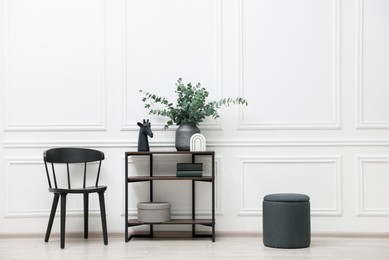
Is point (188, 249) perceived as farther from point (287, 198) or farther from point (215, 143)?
point (215, 143)

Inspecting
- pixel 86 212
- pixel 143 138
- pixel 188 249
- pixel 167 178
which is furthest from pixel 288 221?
pixel 86 212


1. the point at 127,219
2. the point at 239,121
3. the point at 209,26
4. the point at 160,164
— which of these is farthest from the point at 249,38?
the point at 127,219

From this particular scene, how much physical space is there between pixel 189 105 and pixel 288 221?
4.17 ft

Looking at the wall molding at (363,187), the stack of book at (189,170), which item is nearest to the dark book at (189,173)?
the stack of book at (189,170)

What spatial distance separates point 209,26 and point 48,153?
→ 1.74 meters

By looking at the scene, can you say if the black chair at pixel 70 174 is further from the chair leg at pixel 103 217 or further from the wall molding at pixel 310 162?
the wall molding at pixel 310 162

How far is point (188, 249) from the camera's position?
4.97 meters

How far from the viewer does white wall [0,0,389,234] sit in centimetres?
562

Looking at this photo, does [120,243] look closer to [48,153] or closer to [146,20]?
[48,153]

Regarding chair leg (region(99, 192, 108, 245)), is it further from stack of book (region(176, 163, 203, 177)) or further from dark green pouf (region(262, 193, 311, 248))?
dark green pouf (region(262, 193, 311, 248))

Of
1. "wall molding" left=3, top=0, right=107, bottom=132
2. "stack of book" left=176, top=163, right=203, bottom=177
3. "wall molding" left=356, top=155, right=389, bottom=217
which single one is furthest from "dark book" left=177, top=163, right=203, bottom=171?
"wall molding" left=356, top=155, right=389, bottom=217

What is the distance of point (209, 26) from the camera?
5699 mm

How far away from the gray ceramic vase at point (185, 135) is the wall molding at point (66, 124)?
703mm

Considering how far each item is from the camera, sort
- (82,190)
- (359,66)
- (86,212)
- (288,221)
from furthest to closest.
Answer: (359,66) → (86,212) → (82,190) → (288,221)
